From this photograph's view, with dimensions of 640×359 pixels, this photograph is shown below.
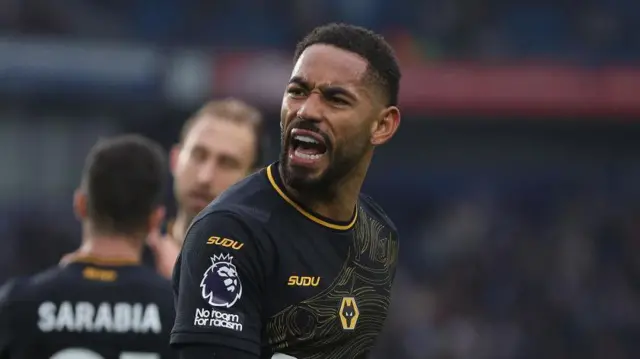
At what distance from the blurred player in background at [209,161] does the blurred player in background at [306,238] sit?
1772 millimetres

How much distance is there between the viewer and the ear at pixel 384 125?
11.0ft

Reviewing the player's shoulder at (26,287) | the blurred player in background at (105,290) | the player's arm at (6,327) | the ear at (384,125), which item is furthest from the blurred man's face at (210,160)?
the ear at (384,125)

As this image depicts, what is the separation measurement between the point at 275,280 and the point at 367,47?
2.14 ft

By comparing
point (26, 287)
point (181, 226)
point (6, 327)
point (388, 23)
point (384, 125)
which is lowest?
point (6, 327)

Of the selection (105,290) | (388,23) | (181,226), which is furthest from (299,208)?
(388,23)

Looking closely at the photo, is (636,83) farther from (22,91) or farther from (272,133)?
(22,91)

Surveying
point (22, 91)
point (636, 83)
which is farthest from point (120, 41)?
point (636, 83)

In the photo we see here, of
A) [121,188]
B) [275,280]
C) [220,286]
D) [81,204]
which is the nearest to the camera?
[220,286]

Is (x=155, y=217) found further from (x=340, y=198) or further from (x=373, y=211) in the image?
(x=340, y=198)

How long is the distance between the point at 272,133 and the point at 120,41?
2309 mm

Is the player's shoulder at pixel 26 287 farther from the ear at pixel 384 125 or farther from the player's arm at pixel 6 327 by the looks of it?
the ear at pixel 384 125

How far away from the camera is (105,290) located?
4.32 metres

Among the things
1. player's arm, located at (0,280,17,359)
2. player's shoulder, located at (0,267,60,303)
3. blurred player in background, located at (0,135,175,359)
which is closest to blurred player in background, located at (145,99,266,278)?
blurred player in background, located at (0,135,175,359)

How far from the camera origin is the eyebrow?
320cm
